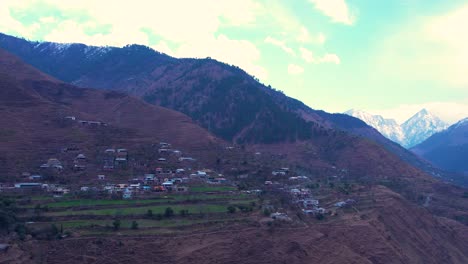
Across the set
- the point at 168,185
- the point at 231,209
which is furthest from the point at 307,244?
the point at 168,185

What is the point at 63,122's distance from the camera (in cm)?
6806

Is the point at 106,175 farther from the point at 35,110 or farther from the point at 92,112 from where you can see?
the point at 92,112

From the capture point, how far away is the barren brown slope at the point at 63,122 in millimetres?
58281

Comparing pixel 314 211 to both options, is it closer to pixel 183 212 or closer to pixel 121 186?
pixel 183 212

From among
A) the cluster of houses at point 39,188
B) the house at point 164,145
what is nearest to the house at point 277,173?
the house at point 164,145

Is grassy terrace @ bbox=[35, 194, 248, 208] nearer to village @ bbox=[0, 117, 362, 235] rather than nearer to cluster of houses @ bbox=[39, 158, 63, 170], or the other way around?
village @ bbox=[0, 117, 362, 235]

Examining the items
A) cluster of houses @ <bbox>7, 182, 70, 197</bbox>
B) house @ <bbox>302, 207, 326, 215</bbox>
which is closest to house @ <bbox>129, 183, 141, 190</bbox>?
cluster of houses @ <bbox>7, 182, 70, 197</bbox>

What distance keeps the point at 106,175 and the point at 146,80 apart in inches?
3481

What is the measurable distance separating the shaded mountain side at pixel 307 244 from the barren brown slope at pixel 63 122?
68.1ft

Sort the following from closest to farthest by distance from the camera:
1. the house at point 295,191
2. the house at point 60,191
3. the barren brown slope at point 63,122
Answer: the house at point 60,191, the house at point 295,191, the barren brown slope at point 63,122

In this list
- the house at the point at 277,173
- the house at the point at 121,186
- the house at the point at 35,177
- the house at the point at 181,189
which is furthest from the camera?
the house at the point at 277,173

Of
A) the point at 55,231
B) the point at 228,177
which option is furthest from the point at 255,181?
the point at 55,231

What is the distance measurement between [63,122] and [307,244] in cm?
4090

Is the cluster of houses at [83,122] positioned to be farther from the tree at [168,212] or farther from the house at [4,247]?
the house at [4,247]
